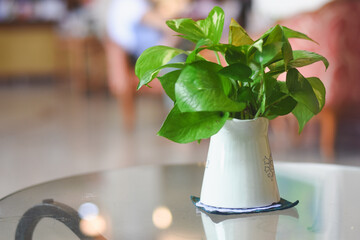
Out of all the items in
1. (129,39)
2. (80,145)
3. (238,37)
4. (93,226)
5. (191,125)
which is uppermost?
(129,39)

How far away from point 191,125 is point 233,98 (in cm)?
7

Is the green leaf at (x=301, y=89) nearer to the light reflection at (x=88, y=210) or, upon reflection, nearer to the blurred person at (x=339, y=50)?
the light reflection at (x=88, y=210)

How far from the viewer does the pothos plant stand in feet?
2.37

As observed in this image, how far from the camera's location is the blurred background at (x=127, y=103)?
258 cm

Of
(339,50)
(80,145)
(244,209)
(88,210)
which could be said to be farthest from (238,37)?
(80,145)

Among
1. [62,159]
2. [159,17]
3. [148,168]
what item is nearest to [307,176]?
[148,168]

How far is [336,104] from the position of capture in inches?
102

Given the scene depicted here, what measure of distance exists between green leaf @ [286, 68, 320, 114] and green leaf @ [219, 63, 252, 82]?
6 centimetres

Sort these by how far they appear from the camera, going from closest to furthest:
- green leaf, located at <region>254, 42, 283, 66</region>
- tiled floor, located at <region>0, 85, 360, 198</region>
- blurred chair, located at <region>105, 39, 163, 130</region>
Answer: green leaf, located at <region>254, 42, 283, 66</region>, tiled floor, located at <region>0, 85, 360, 198</region>, blurred chair, located at <region>105, 39, 163, 130</region>

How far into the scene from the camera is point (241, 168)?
0.79 m

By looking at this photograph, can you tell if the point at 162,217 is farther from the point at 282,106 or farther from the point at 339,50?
the point at 339,50

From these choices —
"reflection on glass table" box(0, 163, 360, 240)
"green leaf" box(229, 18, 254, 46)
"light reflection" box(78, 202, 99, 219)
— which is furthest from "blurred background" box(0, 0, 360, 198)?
"green leaf" box(229, 18, 254, 46)

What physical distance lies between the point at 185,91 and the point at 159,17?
344cm

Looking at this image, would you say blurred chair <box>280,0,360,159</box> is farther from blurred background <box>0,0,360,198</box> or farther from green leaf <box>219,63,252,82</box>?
green leaf <box>219,63,252,82</box>
